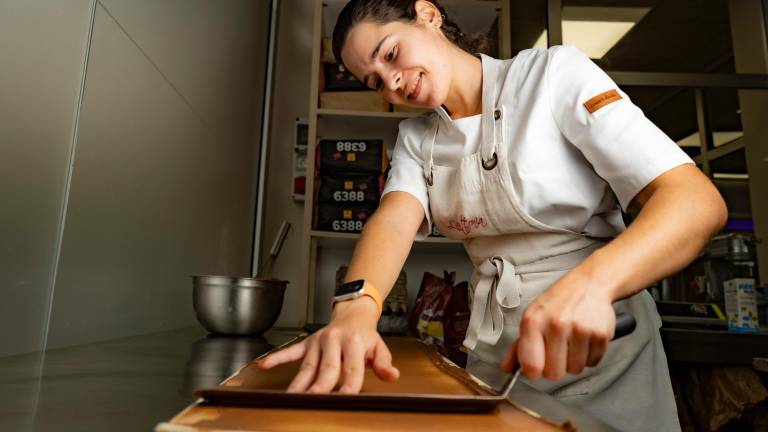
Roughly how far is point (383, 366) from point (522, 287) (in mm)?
457

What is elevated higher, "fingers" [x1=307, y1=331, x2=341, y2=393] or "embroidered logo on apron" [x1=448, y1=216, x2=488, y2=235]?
"embroidered logo on apron" [x1=448, y1=216, x2=488, y2=235]

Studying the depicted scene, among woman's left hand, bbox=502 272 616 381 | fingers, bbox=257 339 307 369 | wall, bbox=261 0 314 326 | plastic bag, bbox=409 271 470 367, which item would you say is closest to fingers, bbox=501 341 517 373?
woman's left hand, bbox=502 272 616 381

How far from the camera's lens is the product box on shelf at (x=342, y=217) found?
6.23 ft

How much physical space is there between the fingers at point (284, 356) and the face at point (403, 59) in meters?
0.52

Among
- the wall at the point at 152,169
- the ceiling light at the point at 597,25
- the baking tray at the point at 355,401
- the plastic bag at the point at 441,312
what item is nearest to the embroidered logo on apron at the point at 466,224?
the baking tray at the point at 355,401

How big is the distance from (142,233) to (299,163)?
122 centimetres

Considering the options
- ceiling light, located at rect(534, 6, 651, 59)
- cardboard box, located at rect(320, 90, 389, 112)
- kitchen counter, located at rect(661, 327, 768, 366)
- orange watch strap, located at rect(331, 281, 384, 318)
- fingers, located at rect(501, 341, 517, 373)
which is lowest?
kitchen counter, located at rect(661, 327, 768, 366)

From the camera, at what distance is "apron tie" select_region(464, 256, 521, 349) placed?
877mm

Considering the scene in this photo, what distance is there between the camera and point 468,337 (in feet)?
3.06

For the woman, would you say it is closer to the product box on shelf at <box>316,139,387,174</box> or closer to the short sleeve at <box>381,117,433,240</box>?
the short sleeve at <box>381,117,433,240</box>

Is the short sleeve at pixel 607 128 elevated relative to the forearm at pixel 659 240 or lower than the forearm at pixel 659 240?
elevated

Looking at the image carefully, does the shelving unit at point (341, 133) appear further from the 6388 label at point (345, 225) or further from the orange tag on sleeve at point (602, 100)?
the orange tag on sleeve at point (602, 100)

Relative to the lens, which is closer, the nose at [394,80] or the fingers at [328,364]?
the fingers at [328,364]

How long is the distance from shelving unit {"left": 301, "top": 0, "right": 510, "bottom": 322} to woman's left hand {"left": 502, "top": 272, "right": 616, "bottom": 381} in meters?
1.40
